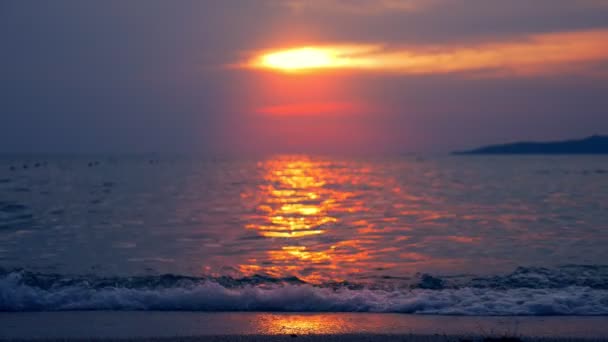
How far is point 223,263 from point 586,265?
9.13 meters

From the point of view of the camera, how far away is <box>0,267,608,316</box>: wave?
378 inches

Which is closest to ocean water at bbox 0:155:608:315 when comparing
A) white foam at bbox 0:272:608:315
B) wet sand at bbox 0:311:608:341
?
white foam at bbox 0:272:608:315

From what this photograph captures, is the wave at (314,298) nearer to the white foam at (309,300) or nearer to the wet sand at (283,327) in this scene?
the white foam at (309,300)

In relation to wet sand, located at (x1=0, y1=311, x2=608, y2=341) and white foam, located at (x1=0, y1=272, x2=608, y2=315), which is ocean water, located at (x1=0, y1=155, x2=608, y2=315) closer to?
white foam, located at (x1=0, y1=272, x2=608, y2=315)

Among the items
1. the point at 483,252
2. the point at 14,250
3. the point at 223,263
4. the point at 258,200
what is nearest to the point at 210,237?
the point at 223,263

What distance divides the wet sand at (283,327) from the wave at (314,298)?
0.34m

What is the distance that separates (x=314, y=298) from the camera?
997cm

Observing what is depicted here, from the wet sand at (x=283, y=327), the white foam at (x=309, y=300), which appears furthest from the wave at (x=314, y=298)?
the wet sand at (x=283, y=327)

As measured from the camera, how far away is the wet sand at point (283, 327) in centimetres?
777

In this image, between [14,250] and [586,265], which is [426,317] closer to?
[586,265]

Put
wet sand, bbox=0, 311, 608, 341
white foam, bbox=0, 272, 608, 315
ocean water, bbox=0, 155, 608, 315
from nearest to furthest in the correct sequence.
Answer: wet sand, bbox=0, 311, 608, 341, white foam, bbox=0, 272, 608, 315, ocean water, bbox=0, 155, 608, 315

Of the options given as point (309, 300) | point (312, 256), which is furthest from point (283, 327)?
point (312, 256)

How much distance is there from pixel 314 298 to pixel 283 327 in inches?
64.1

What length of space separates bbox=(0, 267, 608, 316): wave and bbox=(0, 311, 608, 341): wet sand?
34 centimetres
